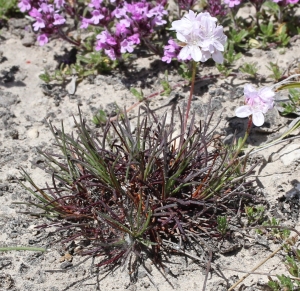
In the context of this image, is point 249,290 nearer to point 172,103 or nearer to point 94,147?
point 94,147

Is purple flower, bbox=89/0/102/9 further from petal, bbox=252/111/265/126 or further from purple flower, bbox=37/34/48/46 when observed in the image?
petal, bbox=252/111/265/126

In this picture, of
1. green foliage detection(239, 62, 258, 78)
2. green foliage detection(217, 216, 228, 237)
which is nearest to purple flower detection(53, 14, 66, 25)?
green foliage detection(239, 62, 258, 78)

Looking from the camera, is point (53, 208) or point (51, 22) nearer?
point (53, 208)

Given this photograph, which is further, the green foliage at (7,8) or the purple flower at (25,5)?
the green foliage at (7,8)

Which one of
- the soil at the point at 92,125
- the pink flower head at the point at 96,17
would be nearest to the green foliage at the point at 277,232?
the soil at the point at 92,125

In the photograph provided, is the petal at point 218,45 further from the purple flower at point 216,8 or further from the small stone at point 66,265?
the small stone at point 66,265

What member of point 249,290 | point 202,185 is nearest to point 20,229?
point 202,185
